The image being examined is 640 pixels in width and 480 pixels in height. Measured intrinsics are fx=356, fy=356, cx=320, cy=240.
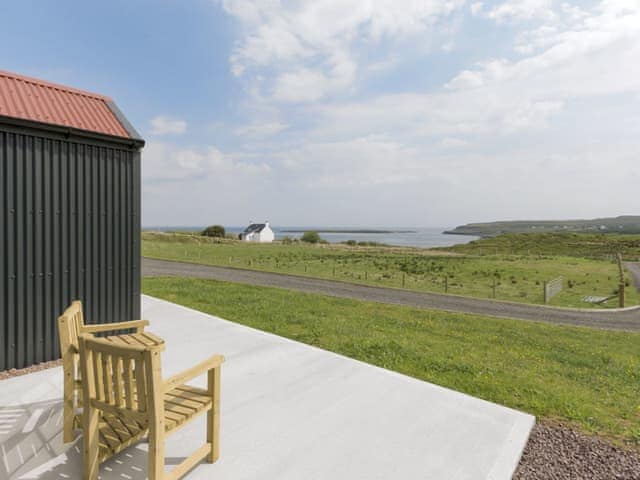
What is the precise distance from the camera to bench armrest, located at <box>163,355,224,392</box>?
222 cm

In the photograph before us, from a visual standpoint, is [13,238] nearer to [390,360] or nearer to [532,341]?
[390,360]

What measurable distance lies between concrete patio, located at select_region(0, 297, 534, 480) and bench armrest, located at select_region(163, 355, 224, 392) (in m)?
0.76

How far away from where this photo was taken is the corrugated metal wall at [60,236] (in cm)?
430

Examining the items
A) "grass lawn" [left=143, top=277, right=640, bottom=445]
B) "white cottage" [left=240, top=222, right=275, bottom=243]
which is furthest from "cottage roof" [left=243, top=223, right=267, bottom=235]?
"grass lawn" [left=143, top=277, right=640, bottom=445]

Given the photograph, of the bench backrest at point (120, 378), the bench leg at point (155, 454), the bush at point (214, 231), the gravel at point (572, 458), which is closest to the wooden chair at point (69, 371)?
the bench backrest at point (120, 378)

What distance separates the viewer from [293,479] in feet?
8.18

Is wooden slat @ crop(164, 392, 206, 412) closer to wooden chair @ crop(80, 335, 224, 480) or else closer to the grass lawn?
wooden chair @ crop(80, 335, 224, 480)

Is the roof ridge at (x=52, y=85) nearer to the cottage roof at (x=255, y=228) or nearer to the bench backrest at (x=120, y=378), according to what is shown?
the bench backrest at (x=120, y=378)

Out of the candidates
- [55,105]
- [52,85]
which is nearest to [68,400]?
[55,105]

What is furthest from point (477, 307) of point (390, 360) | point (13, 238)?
point (13, 238)

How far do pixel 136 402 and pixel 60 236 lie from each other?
3422 mm

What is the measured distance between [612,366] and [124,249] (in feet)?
26.3

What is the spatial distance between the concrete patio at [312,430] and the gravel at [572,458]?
112 mm

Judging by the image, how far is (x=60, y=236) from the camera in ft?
15.4
